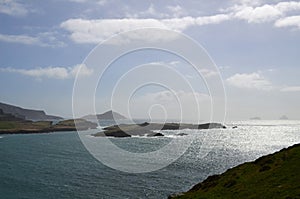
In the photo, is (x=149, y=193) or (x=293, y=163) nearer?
(x=293, y=163)

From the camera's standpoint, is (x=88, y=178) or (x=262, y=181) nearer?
(x=262, y=181)

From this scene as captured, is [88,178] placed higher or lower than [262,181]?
lower

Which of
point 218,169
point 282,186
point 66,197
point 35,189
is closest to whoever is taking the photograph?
point 282,186

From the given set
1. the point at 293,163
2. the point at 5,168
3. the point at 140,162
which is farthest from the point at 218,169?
the point at 5,168

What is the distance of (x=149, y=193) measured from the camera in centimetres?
6644

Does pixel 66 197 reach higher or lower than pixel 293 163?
lower

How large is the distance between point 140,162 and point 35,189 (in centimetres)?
4372

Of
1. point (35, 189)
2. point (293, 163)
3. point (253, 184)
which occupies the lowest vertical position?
point (35, 189)

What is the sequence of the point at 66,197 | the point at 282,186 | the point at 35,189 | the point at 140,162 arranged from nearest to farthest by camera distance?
the point at 282,186 → the point at 66,197 → the point at 35,189 → the point at 140,162

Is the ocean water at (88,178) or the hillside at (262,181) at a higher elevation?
the hillside at (262,181)

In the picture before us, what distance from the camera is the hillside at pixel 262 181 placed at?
1317 inches

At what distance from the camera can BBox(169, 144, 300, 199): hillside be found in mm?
33450

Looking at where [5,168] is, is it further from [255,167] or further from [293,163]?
[293,163]

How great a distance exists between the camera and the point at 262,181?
3844cm
